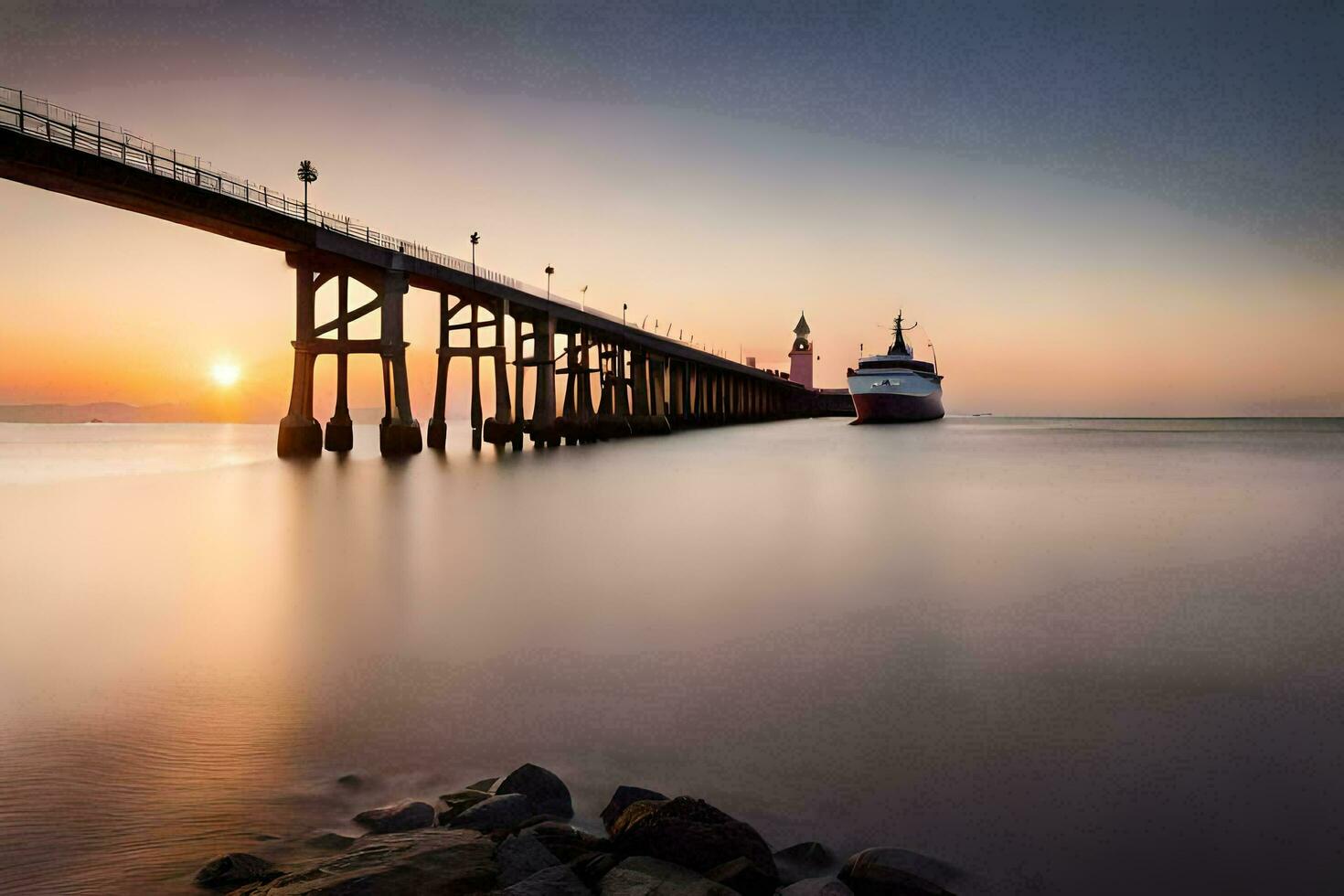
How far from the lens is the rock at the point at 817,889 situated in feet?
12.5

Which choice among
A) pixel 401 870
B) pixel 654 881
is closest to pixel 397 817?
pixel 401 870

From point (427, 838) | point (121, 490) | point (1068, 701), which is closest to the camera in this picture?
point (427, 838)

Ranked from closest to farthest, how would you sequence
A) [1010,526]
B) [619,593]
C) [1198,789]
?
[1198,789]
[619,593]
[1010,526]

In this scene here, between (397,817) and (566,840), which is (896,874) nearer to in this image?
(566,840)

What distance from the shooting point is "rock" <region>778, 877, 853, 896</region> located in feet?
12.5

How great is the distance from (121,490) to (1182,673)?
130 ft

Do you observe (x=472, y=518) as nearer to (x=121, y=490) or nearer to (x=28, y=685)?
(x=28, y=685)

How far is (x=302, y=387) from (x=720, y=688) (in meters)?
42.3

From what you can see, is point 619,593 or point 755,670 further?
point 619,593

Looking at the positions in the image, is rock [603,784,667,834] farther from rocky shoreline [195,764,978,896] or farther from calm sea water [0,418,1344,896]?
calm sea water [0,418,1344,896]

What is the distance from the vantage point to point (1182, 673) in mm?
8070

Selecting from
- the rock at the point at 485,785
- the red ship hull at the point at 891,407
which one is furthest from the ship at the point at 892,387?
the rock at the point at 485,785

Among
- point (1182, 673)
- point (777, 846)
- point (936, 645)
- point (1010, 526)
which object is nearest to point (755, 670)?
point (936, 645)

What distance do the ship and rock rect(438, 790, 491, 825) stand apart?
11661 centimetres
